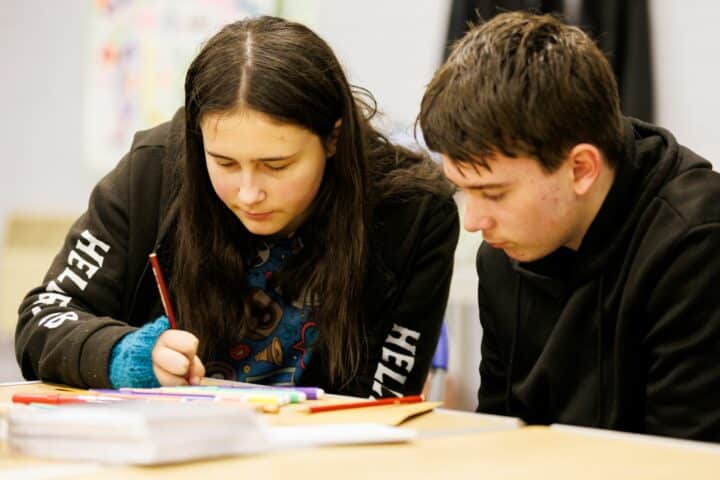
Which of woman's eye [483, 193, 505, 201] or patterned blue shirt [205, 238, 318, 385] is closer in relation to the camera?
woman's eye [483, 193, 505, 201]

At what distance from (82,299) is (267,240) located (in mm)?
293

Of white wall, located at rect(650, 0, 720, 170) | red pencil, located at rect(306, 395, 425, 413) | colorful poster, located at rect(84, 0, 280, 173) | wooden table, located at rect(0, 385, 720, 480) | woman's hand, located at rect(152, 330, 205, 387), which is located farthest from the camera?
colorful poster, located at rect(84, 0, 280, 173)

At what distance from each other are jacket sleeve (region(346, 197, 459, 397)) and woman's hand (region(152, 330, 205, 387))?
270 millimetres

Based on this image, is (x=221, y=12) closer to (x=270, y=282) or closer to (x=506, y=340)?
(x=270, y=282)

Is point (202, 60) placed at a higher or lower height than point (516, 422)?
higher

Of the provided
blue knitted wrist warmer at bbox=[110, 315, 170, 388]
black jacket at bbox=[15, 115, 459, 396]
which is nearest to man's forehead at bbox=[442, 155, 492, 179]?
black jacket at bbox=[15, 115, 459, 396]

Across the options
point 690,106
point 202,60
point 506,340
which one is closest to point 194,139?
point 202,60

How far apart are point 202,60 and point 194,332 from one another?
1.30 feet

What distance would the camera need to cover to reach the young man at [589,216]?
1.20 metres

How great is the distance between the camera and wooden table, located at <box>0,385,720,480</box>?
839 mm

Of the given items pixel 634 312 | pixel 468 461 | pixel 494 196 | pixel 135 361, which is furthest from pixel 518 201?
pixel 135 361

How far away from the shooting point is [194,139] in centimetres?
155

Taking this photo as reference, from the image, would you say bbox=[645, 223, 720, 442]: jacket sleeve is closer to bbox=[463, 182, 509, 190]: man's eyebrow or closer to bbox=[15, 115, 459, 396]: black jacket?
bbox=[463, 182, 509, 190]: man's eyebrow

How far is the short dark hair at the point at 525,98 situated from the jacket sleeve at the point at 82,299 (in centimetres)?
53
